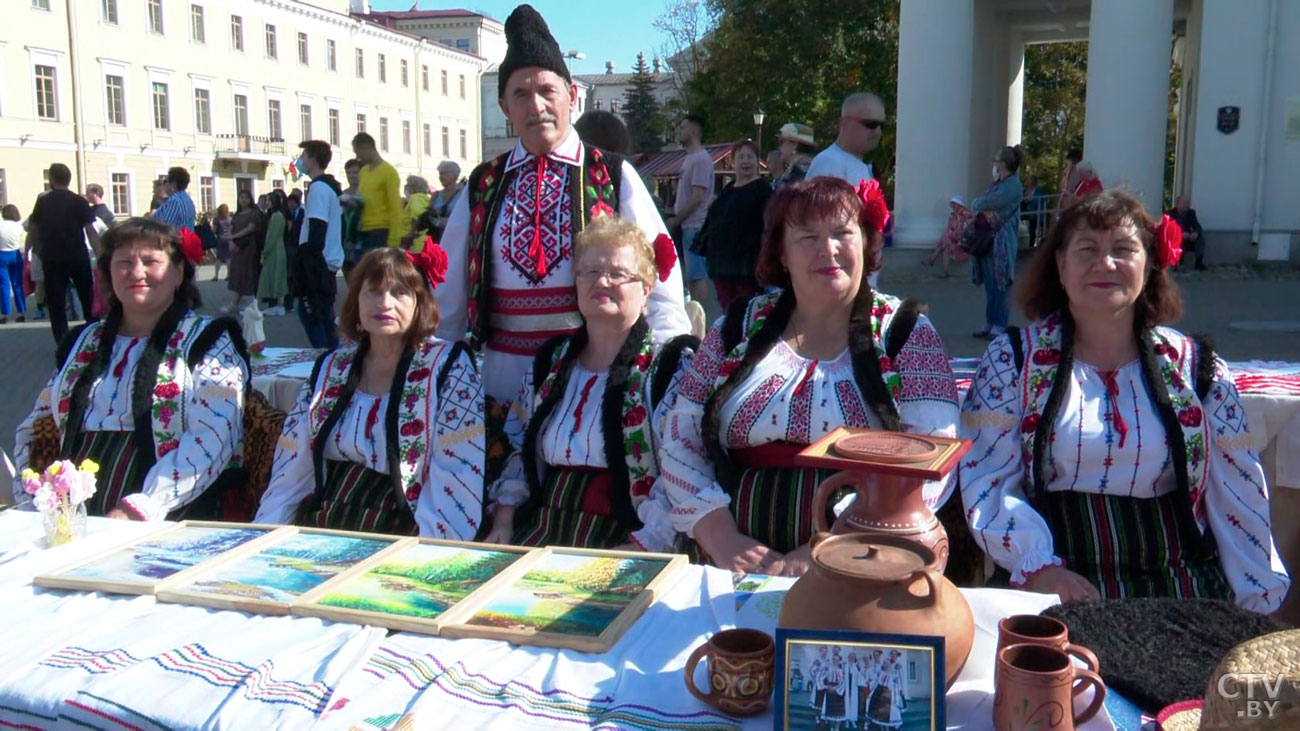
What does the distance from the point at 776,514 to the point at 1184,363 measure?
1034 millimetres

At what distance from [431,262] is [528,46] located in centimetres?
72

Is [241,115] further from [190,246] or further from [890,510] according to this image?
[890,510]

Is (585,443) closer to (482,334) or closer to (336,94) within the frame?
(482,334)

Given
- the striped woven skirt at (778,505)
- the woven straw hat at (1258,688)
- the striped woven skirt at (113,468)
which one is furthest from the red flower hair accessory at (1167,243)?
the striped woven skirt at (113,468)

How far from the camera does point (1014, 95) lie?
58.9 ft

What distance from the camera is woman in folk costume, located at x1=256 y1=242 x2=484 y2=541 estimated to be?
9.18 feet

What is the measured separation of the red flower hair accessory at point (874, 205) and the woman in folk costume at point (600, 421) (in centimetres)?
67

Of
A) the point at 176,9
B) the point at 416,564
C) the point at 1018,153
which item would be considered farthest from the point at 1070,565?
the point at 176,9

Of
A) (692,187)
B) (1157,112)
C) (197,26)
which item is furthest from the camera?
(197,26)

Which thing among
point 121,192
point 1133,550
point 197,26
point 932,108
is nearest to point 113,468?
point 1133,550

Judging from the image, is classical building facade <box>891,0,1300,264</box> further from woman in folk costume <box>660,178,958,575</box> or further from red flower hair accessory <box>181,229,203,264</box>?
red flower hair accessory <box>181,229,203,264</box>

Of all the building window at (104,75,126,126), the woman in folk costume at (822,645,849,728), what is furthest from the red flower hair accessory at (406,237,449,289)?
the building window at (104,75,126,126)

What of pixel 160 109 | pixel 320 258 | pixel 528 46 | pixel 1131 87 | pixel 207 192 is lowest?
pixel 320 258

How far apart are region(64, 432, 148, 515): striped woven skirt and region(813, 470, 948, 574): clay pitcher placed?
7.81 ft
